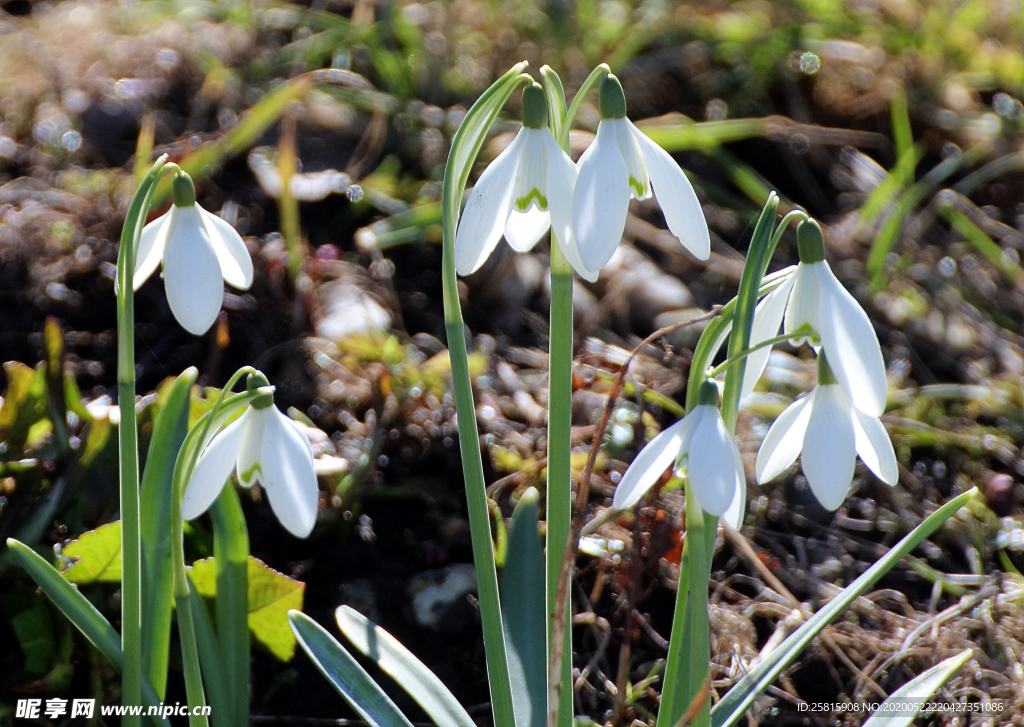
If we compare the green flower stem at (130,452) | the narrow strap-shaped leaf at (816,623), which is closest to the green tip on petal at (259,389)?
the green flower stem at (130,452)

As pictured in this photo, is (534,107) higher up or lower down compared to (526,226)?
higher up

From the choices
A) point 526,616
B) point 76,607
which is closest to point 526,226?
point 526,616

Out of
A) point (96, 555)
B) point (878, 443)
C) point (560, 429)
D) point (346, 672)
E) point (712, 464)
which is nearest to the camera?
point (712, 464)

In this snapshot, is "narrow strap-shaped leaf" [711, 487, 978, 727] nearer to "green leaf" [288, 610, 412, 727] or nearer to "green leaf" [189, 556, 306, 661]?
"green leaf" [288, 610, 412, 727]

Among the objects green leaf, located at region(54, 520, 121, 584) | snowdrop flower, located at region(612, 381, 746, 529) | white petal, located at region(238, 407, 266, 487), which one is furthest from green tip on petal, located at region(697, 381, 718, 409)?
green leaf, located at region(54, 520, 121, 584)

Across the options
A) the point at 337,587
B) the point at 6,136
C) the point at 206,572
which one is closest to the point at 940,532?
the point at 337,587

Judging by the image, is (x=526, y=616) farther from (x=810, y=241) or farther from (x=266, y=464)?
(x=810, y=241)
